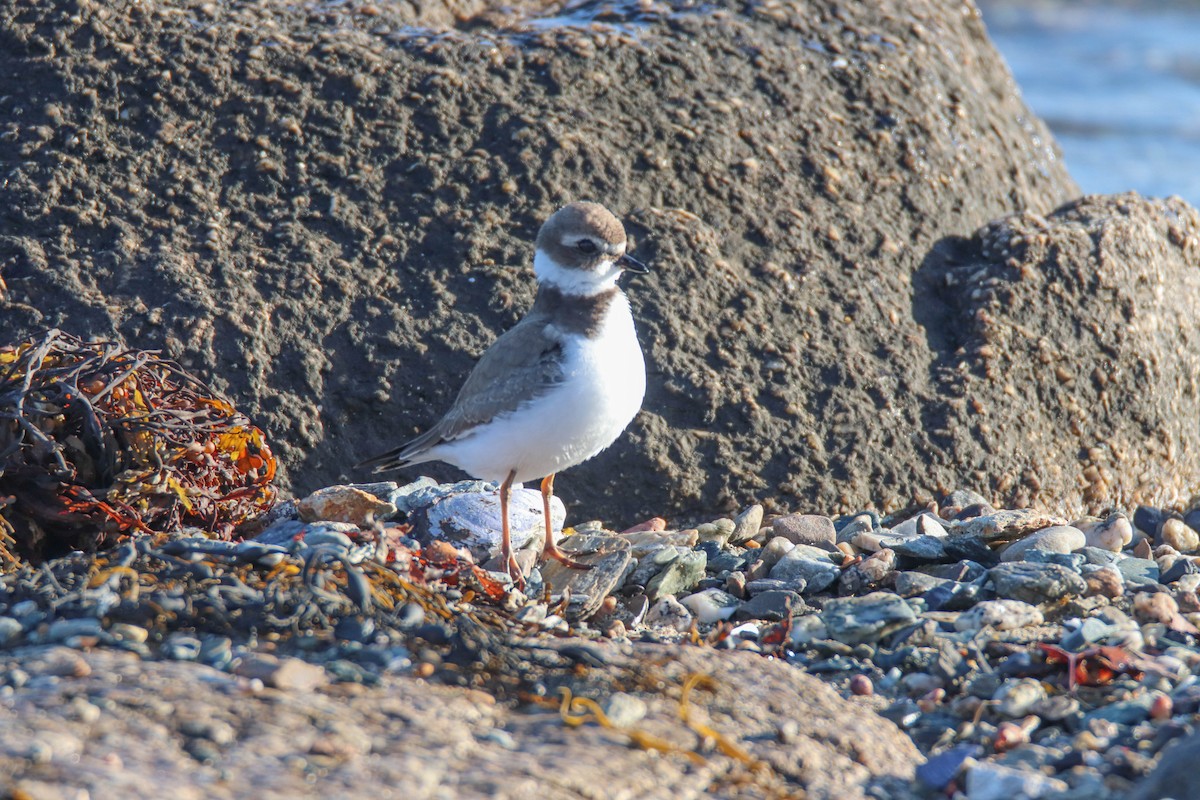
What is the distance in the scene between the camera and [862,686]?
11.9ft

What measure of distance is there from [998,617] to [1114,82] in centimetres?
2009

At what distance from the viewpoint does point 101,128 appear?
18.8 feet

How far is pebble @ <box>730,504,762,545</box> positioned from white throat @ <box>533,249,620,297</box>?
1.27 metres

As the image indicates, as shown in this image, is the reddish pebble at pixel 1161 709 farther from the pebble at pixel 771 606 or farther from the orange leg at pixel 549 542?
the orange leg at pixel 549 542

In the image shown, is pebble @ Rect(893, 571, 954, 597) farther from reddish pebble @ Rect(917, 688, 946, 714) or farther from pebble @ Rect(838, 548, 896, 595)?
reddish pebble @ Rect(917, 688, 946, 714)

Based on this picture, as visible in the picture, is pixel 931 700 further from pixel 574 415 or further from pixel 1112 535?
pixel 1112 535

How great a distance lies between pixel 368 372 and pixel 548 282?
3.65ft

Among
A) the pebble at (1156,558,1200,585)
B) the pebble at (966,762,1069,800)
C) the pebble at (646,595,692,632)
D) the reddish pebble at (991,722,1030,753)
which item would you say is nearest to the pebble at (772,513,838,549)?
the pebble at (646,595,692,632)

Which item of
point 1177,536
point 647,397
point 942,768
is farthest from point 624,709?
point 1177,536

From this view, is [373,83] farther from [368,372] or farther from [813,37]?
[813,37]

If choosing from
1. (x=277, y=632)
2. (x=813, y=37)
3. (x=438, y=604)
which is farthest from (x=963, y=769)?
(x=813, y=37)

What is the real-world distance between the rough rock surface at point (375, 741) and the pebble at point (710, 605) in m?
1.11

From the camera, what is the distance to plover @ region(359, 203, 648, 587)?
14.9 ft

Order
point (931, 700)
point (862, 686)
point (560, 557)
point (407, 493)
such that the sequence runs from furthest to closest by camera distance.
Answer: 1. point (407, 493)
2. point (560, 557)
3. point (862, 686)
4. point (931, 700)
